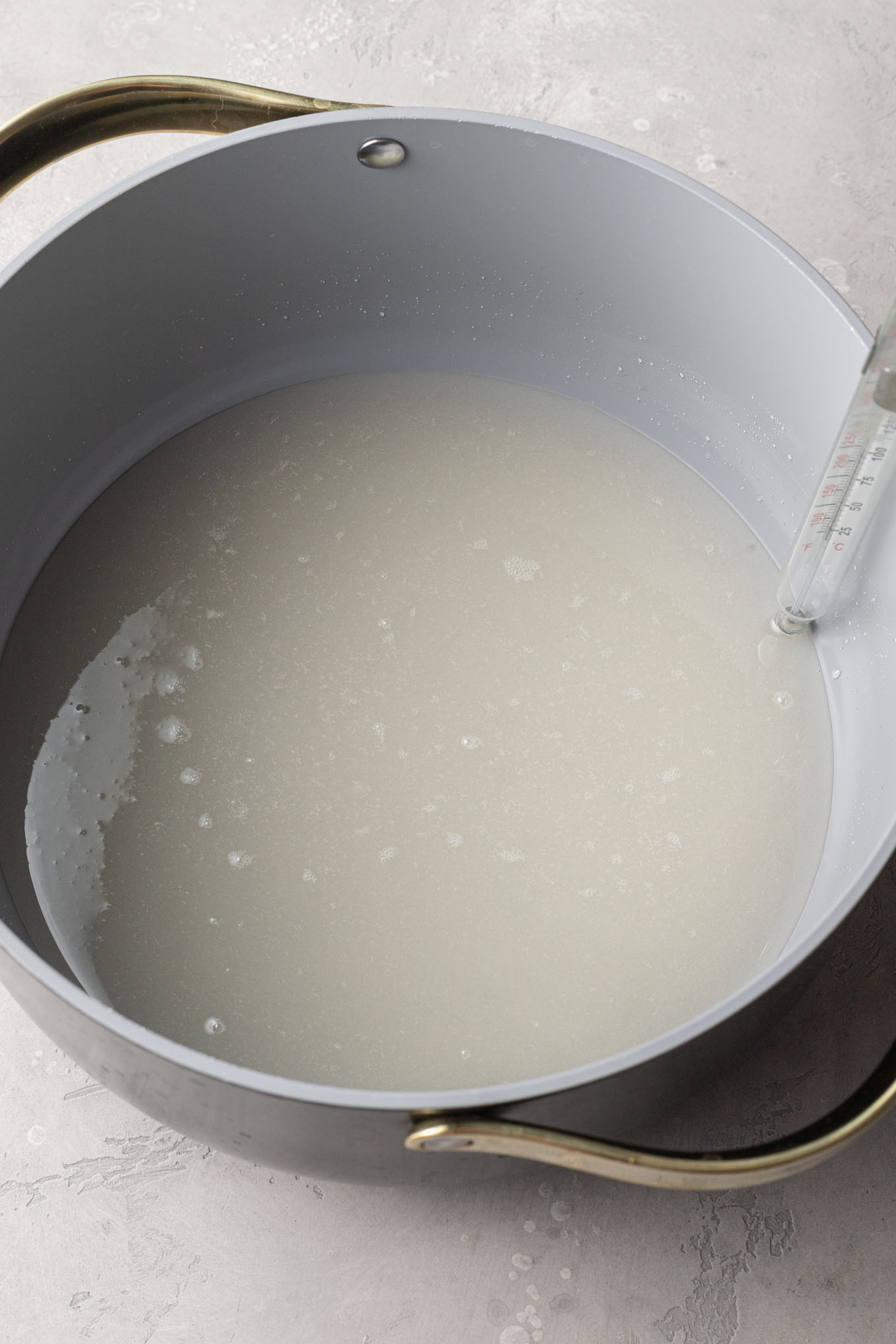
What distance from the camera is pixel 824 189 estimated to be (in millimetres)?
1611

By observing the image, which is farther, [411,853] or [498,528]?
[498,528]

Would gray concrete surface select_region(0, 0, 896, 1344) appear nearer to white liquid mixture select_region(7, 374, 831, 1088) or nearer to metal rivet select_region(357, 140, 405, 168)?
white liquid mixture select_region(7, 374, 831, 1088)

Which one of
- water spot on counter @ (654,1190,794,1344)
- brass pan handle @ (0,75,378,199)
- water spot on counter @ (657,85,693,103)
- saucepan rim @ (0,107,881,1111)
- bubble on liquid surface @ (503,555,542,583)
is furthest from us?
water spot on counter @ (657,85,693,103)

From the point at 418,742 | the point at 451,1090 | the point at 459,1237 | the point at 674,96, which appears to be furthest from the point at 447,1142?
the point at 674,96

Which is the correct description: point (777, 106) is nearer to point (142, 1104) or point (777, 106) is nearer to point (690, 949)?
point (690, 949)

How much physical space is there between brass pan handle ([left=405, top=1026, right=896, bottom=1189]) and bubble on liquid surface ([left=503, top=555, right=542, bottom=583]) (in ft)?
2.14

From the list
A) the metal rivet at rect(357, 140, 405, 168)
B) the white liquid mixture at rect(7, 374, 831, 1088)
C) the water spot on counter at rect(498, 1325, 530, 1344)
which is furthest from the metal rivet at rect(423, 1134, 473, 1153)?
the metal rivet at rect(357, 140, 405, 168)

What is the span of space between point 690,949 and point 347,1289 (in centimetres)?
43

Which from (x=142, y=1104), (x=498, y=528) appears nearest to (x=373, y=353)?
(x=498, y=528)

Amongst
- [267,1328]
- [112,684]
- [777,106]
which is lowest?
[267,1328]

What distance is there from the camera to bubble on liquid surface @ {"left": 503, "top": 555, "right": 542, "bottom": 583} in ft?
4.45

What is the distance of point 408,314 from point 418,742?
0.52 m

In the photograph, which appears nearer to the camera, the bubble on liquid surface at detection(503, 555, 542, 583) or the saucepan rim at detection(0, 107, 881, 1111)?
the saucepan rim at detection(0, 107, 881, 1111)

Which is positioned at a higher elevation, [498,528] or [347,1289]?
[498,528]
